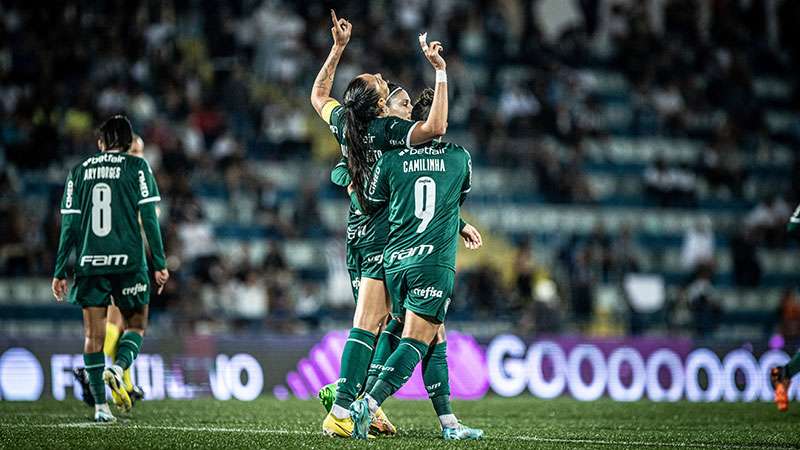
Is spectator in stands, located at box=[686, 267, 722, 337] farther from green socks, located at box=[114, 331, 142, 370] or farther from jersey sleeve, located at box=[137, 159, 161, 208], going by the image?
jersey sleeve, located at box=[137, 159, 161, 208]

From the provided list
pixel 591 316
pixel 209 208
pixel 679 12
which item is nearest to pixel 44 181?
pixel 209 208

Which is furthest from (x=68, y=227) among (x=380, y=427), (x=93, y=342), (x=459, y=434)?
(x=459, y=434)

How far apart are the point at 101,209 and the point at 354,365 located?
2799mm

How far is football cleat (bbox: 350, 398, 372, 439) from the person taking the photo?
814 cm

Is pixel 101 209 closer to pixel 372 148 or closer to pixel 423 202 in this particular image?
pixel 372 148

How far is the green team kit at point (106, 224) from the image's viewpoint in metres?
10.1

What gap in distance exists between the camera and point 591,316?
1953 cm

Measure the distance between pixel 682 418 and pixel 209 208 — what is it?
967 cm

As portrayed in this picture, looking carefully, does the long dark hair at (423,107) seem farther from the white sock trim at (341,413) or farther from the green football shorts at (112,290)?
the green football shorts at (112,290)

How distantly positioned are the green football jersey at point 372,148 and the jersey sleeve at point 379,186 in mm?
121

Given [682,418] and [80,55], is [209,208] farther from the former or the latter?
[682,418]

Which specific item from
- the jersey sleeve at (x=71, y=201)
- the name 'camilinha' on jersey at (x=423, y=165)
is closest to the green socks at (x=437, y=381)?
the name 'camilinha' on jersey at (x=423, y=165)

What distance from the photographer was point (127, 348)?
34.1 feet

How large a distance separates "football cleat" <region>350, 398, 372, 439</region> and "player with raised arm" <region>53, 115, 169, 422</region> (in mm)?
2613
